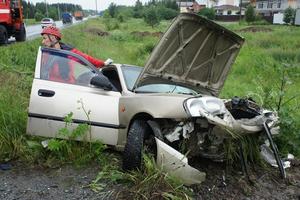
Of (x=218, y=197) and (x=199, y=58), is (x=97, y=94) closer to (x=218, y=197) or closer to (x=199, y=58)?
(x=199, y=58)

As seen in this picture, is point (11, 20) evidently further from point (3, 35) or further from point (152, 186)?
point (152, 186)

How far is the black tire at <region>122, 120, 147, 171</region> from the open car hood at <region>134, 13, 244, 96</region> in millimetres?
703

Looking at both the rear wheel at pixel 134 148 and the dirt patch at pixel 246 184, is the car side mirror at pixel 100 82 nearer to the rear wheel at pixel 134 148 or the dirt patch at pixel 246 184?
the rear wheel at pixel 134 148

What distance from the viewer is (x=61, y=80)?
16.8ft

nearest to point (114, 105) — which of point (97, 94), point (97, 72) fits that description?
point (97, 94)

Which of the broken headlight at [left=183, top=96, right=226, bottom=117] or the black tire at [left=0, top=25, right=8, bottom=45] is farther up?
the broken headlight at [left=183, top=96, right=226, bottom=117]

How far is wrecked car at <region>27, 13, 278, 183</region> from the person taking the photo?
416 centimetres

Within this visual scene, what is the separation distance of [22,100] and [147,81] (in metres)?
2.50

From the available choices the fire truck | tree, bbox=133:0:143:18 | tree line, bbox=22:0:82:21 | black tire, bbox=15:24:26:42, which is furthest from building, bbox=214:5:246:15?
the fire truck

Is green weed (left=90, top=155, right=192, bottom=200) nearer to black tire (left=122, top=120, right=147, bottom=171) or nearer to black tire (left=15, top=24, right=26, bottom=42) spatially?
black tire (left=122, top=120, right=147, bottom=171)

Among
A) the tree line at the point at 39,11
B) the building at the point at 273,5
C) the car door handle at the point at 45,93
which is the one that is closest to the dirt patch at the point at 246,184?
the car door handle at the point at 45,93

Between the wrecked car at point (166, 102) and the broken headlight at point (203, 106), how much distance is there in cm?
1

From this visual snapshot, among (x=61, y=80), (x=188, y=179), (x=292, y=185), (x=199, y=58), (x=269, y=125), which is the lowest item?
(x=292, y=185)

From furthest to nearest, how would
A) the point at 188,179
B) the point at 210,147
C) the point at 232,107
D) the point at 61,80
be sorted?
the point at 61,80, the point at 232,107, the point at 210,147, the point at 188,179
